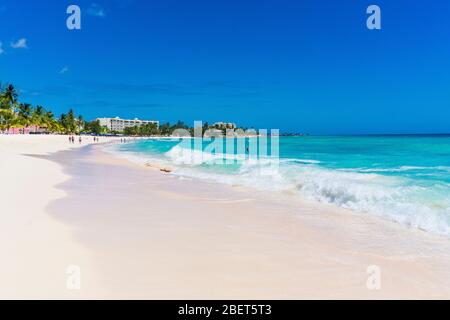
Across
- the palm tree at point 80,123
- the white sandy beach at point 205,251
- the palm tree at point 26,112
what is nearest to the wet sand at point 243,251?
the white sandy beach at point 205,251

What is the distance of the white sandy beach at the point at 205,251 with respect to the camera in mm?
4422

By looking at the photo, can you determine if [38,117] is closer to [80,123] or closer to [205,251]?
[80,123]

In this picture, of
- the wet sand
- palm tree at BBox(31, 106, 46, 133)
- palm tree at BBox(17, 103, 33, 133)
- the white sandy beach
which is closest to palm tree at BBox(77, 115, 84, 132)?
palm tree at BBox(31, 106, 46, 133)

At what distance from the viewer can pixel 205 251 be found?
5.83 m

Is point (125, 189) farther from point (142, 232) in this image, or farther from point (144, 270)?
point (144, 270)

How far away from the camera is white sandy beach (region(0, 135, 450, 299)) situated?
4422 mm

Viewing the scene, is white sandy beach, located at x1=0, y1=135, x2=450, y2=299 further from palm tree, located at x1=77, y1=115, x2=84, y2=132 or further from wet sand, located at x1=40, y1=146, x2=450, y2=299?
palm tree, located at x1=77, y1=115, x2=84, y2=132

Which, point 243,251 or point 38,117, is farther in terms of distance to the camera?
point 38,117

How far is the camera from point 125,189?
42.0 feet

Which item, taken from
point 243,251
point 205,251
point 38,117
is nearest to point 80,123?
point 38,117

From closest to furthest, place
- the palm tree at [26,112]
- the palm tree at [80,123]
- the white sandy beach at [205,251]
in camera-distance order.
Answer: the white sandy beach at [205,251], the palm tree at [26,112], the palm tree at [80,123]

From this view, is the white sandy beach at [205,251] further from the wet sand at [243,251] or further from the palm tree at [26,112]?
the palm tree at [26,112]
